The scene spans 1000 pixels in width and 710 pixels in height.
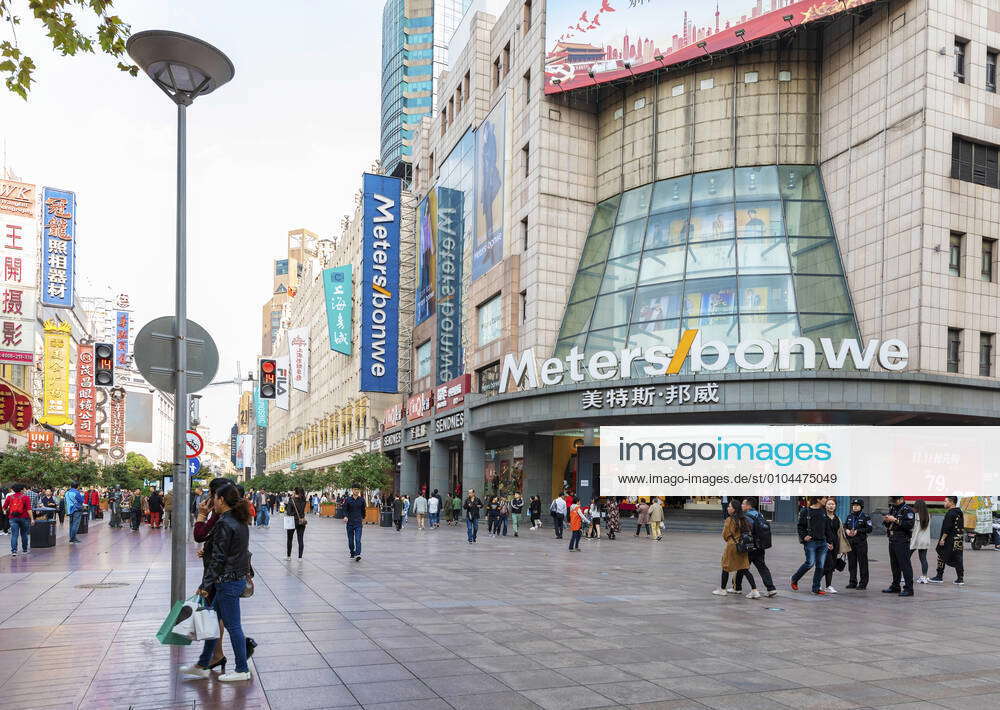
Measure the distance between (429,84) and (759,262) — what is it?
10895 cm

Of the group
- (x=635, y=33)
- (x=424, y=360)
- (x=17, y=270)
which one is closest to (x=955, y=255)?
(x=635, y=33)

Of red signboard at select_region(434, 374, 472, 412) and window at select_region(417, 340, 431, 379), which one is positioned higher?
window at select_region(417, 340, 431, 379)

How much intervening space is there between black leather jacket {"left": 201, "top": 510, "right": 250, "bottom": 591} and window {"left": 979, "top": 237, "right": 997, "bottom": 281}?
118 ft

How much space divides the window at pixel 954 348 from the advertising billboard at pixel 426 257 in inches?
1209

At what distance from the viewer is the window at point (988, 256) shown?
1411 inches

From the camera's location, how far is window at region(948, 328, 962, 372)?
34.8 metres

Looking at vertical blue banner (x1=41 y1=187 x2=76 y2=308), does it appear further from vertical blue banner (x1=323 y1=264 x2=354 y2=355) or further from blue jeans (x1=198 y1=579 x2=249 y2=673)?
blue jeans (x1=198 y1=579 x2=249 y2=673)

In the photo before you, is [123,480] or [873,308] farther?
[123,480]

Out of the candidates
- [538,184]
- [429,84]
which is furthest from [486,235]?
[429,84]

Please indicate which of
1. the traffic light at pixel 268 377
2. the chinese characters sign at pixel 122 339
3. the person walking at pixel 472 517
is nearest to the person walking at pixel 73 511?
the traffic light at pixel 268 377

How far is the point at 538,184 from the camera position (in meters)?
44.0

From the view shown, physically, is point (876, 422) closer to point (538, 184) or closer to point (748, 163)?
point (748, 163)

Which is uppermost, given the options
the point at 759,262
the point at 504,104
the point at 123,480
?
the point at 504,104

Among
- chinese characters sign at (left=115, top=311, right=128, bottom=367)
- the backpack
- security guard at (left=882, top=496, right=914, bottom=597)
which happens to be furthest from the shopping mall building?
chinese characters sign at (left=115, top=311, right=128, bottom=367)
